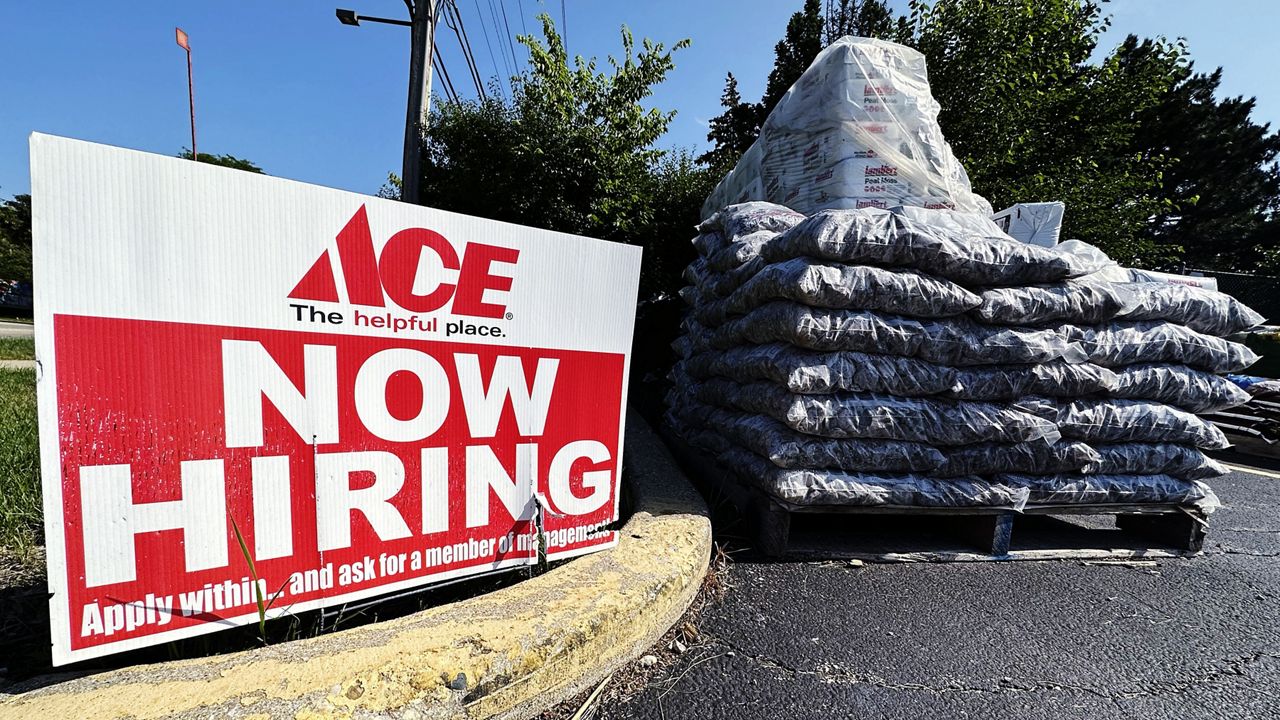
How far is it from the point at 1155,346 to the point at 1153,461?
555 mm

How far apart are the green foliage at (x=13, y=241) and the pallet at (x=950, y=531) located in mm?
34564

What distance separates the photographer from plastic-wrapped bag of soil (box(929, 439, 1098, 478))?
2.38m

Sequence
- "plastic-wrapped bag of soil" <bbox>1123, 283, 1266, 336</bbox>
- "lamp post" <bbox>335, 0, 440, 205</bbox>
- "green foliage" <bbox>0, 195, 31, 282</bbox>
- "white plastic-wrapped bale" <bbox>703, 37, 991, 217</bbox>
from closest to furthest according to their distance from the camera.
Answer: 1. "plastic-wrapped bag of soil" <bbox>1123, 283, 1266, 336</bbox>
2. "white plastic-wrapped bale" <bbox>703, 37, 991, 217</bbox>
3. "lamp post" <bbox>335, 0, 440, 205</bbox>
4. "green foliage" <bbox>0, 195, 31, 282</bbox>

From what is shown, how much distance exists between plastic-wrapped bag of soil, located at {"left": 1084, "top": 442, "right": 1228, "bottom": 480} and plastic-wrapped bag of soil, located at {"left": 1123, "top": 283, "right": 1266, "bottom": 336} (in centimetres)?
62

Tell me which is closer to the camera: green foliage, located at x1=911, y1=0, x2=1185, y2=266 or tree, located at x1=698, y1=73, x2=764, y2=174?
green foliage, located at x1=911, y1=0, x2=1185, y2=266

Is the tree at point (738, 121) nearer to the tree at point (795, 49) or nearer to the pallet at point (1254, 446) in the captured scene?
the tree at point (795, 49)

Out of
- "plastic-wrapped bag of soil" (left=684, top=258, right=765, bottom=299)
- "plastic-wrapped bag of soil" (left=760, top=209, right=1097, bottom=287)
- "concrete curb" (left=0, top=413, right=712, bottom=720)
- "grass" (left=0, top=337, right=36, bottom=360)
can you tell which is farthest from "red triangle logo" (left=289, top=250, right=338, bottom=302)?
"grass" (left=0, top=337, right=36, bottom=360)

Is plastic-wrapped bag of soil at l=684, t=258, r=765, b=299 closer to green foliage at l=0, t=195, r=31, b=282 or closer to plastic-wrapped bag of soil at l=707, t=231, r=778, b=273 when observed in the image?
plastic-wrapped bag of soil at l=707, t=231, r=778, b=273

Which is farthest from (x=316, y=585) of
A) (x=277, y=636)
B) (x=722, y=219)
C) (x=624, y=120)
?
(x=624, y=120)

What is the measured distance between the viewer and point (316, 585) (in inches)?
54.5

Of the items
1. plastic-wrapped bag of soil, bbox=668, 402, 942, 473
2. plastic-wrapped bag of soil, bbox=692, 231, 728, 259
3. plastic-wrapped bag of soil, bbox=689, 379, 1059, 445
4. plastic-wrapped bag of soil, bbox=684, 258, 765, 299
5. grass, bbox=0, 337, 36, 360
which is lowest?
plastic-wrapped bag of soil, bbox=668, 402, 942, 473

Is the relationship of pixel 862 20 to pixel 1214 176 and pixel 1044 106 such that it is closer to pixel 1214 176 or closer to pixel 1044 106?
pixel 1044 106

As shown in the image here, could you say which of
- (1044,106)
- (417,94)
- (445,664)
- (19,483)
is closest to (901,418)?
(445,664)

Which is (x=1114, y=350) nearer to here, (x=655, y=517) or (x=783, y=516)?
(x=783, y=516)
